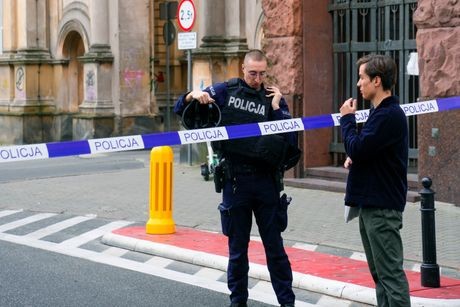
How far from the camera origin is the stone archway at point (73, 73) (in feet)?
90.1

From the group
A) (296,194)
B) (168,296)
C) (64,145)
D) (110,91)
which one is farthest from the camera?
(110,91)

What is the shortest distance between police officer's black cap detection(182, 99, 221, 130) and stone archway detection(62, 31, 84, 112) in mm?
20623

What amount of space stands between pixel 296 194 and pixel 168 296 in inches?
252

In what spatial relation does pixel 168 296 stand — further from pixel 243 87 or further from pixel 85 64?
pixel 85 64

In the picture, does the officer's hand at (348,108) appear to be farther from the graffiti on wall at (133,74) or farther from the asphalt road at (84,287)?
the graffiti on wall at (133,74)

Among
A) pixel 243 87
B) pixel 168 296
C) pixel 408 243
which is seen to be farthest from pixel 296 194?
pixel 243 87

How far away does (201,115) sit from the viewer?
23.4 feet

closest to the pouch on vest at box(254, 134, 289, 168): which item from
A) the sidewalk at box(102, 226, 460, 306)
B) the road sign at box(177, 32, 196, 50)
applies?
the sidewalk at box(102, 226, 460, 306)

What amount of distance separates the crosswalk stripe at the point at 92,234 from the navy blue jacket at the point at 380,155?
17.3ft

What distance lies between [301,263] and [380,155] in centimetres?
318

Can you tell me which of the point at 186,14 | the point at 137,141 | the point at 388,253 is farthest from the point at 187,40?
the point at 388,253

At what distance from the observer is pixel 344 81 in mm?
15531

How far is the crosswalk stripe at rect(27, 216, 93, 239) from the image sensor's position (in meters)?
11.5

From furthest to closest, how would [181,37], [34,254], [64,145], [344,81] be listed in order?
[181,37], [344,81], [34,254], [64,145]
